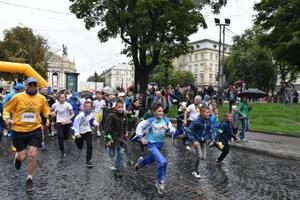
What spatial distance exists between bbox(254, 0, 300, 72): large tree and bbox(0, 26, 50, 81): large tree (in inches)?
1582

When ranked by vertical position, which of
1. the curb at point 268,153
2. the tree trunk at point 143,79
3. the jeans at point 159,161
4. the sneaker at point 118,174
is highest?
the tree trunk at point 143,79

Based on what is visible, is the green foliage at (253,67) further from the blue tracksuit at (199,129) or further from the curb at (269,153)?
the blue tracksuit at (199,129)

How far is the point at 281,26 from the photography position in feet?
84.3

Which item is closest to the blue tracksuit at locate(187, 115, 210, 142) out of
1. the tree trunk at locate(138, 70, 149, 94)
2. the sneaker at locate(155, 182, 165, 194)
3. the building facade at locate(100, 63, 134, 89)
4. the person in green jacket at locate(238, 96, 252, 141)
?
the sneaker at locate(155, 182, 165, 194)

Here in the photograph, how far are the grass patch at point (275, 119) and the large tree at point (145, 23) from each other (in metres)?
4.73

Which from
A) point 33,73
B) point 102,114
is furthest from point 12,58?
point 102,114

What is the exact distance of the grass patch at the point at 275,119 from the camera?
63.2 feet

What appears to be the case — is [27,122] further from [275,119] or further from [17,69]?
[17,69]

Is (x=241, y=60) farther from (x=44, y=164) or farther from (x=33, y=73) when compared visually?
(x=44, y=164)

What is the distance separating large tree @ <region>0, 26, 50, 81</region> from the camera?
6048cm

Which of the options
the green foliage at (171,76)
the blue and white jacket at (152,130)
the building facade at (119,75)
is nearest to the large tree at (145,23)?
the blue and white jacket at (152,130)

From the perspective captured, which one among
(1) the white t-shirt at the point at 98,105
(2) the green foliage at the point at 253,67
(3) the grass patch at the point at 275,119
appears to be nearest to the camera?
(1) the white t-shirt at the point at 98,105

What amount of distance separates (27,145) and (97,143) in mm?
6798

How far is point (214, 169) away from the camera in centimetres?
972
